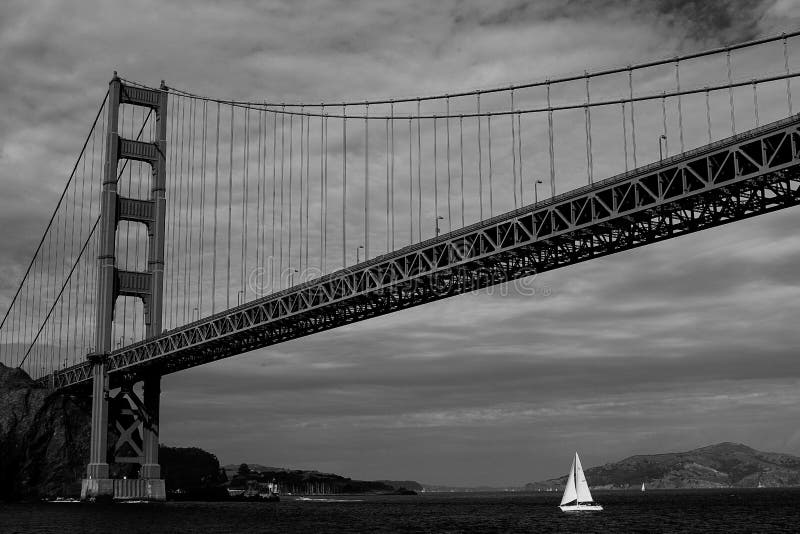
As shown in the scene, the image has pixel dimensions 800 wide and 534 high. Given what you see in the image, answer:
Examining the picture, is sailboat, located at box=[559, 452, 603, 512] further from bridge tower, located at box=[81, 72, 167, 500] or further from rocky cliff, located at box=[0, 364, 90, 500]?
rocky cliff, located at box=[0, 364, 90, 500]

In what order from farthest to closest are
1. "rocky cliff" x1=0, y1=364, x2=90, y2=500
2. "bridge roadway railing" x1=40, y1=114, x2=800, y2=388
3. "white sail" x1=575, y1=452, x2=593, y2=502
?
"rocky cliff" x1=0, y1=364, x2=90, y2=500
"white sail" x1=575, y1=452, x2=593, y2=502
"bridge roadway railing" x1=40, y1=114, x2=800, y2=388

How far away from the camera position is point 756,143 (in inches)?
1756

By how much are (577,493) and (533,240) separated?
41562 mm

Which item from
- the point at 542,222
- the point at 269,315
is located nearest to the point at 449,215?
the point at 542,222

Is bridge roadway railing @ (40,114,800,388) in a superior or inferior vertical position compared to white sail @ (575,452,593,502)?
superior

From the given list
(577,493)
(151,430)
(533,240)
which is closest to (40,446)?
(151,430)

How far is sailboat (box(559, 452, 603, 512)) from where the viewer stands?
88562 millimetres

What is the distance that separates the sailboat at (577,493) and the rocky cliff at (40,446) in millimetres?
47987

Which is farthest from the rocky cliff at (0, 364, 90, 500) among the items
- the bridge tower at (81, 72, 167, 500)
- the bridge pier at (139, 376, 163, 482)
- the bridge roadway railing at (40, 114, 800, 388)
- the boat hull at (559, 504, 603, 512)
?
the boat hull at (559, 504, 603, 512)

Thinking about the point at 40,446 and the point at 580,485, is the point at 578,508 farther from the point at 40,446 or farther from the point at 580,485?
the point at 40,446

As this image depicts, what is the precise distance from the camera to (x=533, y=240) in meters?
54.6

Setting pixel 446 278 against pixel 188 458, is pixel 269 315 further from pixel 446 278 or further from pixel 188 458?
pixel 188 458

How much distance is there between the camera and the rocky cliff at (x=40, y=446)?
326 ft

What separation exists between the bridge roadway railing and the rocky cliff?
2009 cm
